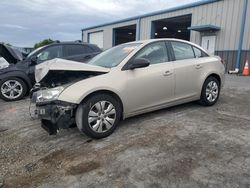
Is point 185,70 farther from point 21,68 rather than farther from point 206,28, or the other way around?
point 206,28

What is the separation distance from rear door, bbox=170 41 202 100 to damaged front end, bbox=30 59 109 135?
155 cm

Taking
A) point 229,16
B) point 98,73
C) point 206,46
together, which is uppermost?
point 229,16

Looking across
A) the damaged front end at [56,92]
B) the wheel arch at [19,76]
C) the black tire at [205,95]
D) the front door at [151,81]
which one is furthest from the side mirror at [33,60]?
the black tire at [205,95]

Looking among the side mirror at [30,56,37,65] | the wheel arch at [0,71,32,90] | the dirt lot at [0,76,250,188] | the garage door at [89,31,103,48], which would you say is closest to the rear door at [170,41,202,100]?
the dirt lot at [0,76,250,188]

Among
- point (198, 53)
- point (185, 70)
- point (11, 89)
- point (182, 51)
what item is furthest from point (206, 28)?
point (11, 89)

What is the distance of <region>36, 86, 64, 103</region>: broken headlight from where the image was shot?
10.9ft

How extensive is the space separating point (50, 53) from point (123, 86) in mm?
4152

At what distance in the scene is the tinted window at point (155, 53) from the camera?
411cm

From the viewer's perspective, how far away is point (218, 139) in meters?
3.38

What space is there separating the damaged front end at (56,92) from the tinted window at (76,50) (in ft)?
12.1

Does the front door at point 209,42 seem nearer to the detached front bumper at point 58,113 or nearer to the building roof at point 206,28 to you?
the building roof at point 206,28

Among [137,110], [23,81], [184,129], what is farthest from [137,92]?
[23,81]

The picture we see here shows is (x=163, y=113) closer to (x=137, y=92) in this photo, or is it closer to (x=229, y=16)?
(x=137, y=92)

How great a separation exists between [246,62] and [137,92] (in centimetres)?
1070
